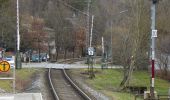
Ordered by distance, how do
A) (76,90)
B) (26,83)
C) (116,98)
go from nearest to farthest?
(116,98) < (76,90) < (26,83)

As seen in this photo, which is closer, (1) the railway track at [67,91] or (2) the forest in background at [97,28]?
(1) the railway track at [67,91]

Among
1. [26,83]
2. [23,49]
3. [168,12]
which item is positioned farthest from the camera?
[23,49]

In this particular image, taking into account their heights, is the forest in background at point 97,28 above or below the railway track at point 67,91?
above

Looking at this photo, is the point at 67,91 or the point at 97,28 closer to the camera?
the point at 67,91

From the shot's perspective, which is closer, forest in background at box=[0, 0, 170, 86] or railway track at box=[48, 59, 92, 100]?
railway track at box=[48, 59, 92, 100]

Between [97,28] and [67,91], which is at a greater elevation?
[97,28]

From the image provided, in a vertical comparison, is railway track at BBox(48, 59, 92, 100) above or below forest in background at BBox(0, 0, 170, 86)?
below

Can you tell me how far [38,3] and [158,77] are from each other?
80.2 m

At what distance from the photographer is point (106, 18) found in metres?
118

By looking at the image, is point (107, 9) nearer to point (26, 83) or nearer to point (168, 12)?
point (168, 12)

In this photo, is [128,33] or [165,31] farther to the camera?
[165,31]

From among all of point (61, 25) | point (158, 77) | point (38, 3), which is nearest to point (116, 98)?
point (158, 77)

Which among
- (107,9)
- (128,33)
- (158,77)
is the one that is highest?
(107,9)

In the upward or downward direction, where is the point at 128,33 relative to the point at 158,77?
upward
